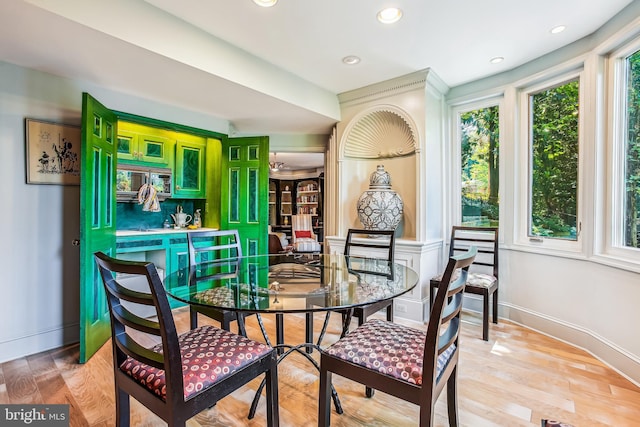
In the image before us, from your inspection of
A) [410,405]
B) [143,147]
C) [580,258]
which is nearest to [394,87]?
[580,258]

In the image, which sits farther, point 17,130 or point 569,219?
point 569,219

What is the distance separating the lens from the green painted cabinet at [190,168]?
4004 millimetres

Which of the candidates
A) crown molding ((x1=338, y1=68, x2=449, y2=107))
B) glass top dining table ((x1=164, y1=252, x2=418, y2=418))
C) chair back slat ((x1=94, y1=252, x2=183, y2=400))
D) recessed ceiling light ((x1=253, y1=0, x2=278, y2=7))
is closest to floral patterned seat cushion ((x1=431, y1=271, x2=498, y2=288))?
glass top dining table ((x1=164, y1=252, x2=418, y2=418))

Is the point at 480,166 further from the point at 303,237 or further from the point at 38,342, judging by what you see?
the point at 303,237

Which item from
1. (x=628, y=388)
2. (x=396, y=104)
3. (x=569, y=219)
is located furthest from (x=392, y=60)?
(x=628, y=388)

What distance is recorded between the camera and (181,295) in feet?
5.11

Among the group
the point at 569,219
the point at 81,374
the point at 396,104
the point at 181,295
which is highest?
the point at 396,104

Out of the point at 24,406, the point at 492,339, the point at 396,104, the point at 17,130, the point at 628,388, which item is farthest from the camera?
the point at 396,104

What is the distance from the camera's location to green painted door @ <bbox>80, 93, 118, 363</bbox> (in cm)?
231

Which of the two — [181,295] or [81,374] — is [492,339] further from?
[81,374]

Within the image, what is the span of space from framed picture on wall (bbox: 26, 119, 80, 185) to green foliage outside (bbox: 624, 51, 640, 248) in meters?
4.34

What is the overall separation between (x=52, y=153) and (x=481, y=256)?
412 centimetres

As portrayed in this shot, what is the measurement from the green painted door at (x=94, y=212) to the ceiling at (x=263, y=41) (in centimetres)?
40

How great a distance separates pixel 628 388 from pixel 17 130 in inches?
182
